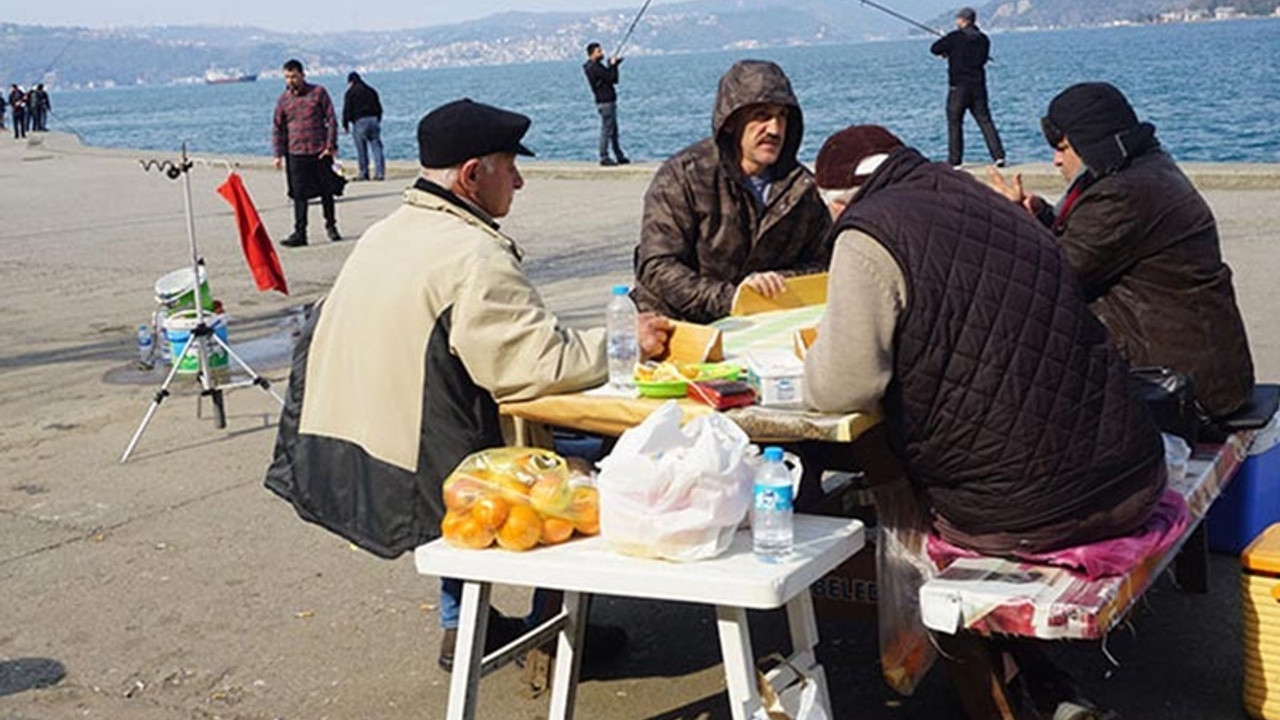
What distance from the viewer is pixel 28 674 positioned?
15.6ft

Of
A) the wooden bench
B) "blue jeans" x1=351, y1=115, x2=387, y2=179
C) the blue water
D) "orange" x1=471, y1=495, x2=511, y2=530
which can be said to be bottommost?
the blue water

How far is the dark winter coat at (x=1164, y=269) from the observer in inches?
185

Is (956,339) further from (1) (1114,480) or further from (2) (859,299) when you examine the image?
(1) (1114,480)

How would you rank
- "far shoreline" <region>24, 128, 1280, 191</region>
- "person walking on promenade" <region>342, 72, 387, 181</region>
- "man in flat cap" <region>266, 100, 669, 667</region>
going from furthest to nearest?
"person walking on promenade" <region>342, 72, 387, 181</region> < "far shoreline" <region>24, 128, 1280, 191</region> < "man in flat cap" <region>266, 100, 669, 667</region>

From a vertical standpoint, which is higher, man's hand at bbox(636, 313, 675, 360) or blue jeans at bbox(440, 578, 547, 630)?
man's hand at bbox(636, 313, 675, 360)

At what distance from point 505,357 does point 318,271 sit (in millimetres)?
9915

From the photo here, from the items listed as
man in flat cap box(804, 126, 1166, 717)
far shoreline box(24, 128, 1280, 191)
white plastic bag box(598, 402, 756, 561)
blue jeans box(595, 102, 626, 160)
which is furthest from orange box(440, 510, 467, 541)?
blue jeans box(595, 102, 626, 160)

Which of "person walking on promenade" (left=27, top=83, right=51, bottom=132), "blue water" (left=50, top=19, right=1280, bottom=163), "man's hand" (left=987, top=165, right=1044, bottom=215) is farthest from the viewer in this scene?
"person walking on promenade" (left=27, top=83, right=51, bottom=132)

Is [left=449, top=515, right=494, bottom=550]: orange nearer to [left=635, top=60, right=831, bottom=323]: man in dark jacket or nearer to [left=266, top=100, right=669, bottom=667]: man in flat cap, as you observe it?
[left=266, top=100, right=669, bottom=667]: man in flat cap

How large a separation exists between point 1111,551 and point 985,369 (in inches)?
21.6

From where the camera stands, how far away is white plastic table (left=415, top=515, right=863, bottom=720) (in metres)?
3.20

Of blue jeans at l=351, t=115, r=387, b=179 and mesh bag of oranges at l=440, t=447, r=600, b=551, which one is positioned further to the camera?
blue jeans at l=351, t=115, r=387, b=179

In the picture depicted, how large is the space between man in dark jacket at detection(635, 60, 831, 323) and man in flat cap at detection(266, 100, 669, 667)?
1283mm

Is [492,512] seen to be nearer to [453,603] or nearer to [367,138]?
[453,603]
